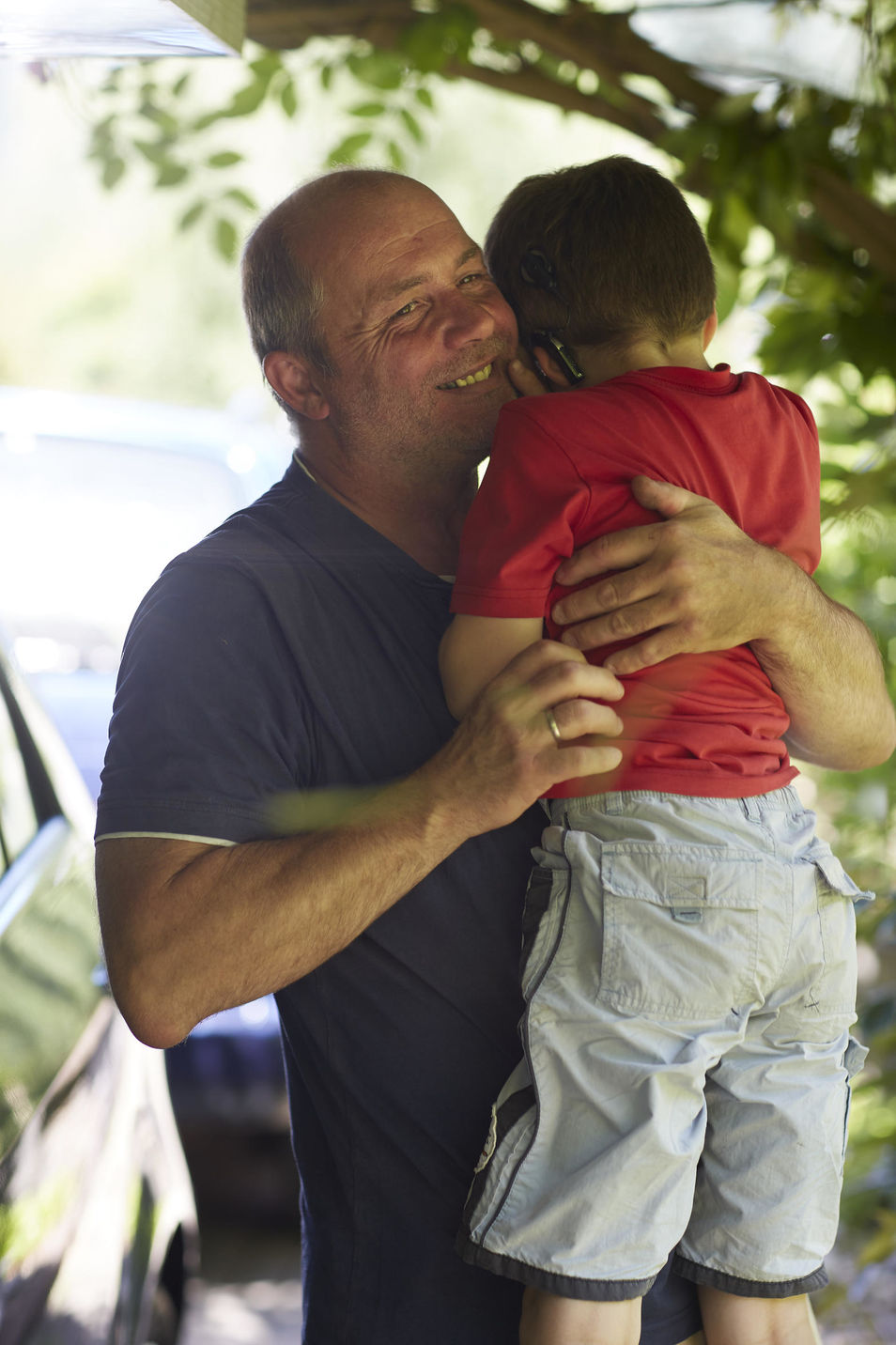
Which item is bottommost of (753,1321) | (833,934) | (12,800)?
(753,1321)

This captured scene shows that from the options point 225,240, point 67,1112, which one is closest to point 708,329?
point 67,1112

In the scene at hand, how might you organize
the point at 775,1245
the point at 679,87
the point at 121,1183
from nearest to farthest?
the point at 775,1245 → the point at 121,1183 → the point at 679,87

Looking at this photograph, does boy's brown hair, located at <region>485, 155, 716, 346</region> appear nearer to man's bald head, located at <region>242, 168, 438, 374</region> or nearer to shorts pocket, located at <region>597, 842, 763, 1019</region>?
man's bald head, located at <region>242, 168, 438, 374</region>

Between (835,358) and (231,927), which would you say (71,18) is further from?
(835,358)

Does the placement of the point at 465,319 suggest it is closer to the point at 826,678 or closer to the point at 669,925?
the point at 826,678

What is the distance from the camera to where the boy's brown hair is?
4.11ft

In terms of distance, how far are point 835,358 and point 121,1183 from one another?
1.77m

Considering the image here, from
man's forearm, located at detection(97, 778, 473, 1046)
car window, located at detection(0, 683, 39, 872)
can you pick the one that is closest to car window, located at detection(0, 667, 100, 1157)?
car window, located at detection(0, 683, 39, 872)

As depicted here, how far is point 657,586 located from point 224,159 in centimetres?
177

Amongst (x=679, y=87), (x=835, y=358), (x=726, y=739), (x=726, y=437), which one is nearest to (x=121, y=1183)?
(x=726, y=739)

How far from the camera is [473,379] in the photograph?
1412 millimetres

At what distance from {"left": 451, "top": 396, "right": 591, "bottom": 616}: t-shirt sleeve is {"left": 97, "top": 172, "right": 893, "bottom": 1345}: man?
0.05 m

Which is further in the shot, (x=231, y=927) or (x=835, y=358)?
(x=835, y=358)

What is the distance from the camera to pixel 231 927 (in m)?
1.06
